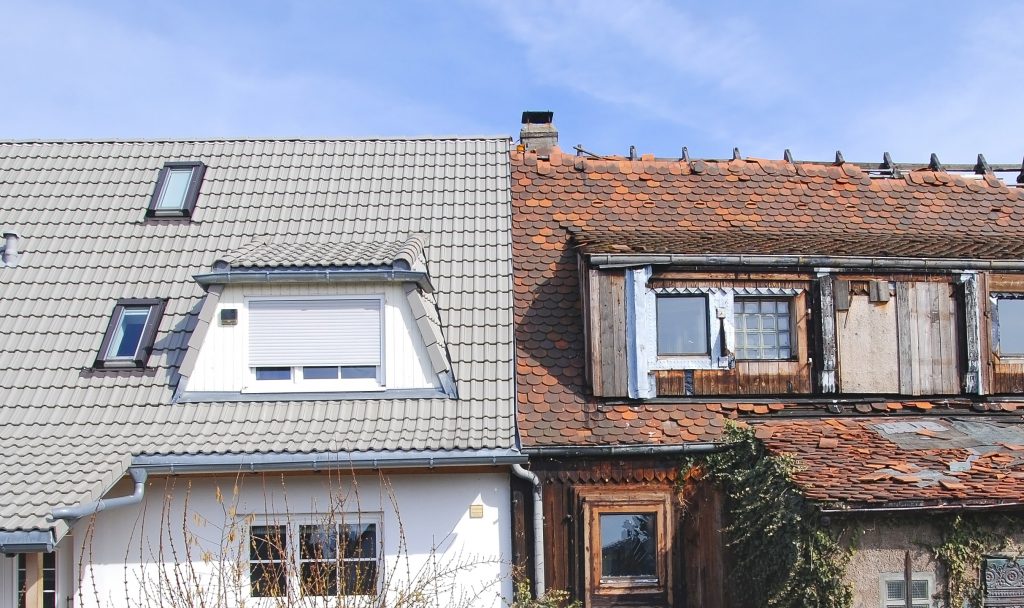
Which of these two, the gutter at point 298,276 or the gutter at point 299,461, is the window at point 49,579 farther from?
the gutter at point 298,276

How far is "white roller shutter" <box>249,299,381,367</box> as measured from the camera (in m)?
11.3

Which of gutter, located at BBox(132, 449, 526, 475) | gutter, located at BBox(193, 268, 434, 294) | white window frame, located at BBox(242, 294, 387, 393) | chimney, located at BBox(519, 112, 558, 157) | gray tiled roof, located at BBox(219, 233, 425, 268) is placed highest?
chimney, located at BBox(519, 112, 558, 157)

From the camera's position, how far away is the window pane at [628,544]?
441 inches

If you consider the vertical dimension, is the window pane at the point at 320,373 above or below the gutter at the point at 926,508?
above

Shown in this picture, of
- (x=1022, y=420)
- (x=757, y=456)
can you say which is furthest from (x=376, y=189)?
(x=1022, y=420)

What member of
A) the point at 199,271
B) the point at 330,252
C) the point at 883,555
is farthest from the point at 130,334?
the point at 883,555

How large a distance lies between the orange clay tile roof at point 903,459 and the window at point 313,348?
4461 millimetres

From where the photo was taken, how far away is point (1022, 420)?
11.8 meters

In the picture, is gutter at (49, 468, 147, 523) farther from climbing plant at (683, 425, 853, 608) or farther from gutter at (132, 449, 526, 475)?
climbing plant at (683, 425, 853, 608)

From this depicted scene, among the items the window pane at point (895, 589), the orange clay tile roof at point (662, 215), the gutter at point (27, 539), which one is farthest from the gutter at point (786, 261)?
the gutter at point (27, 539)

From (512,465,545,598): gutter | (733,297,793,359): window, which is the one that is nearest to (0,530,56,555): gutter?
(512,465,545,598): gutter

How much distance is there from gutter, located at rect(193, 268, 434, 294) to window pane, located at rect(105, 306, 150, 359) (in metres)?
1.19

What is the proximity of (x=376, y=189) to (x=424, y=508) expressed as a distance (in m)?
5.15

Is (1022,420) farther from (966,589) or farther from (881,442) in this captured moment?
(966,589)
